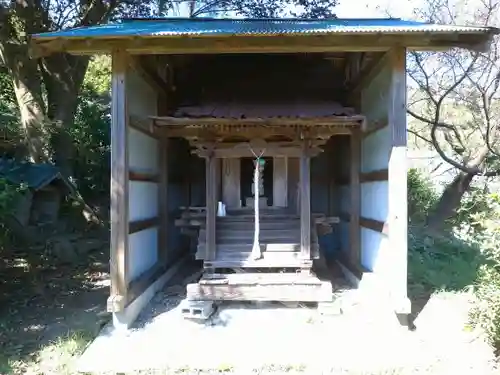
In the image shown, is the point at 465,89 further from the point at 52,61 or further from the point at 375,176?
the point at 52,61

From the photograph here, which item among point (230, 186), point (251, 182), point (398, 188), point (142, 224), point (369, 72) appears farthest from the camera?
point (251, 182)

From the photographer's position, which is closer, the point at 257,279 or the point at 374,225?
the point at 257,279

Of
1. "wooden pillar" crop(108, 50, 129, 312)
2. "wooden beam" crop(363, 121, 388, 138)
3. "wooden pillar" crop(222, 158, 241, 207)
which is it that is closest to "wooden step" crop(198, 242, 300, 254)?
"wooden pillar" crop(222, 158, 241, 207)

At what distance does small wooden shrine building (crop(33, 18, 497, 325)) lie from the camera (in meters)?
5.43

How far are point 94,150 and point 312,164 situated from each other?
584 centimetres

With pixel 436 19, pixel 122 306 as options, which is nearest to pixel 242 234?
pixel 122 306

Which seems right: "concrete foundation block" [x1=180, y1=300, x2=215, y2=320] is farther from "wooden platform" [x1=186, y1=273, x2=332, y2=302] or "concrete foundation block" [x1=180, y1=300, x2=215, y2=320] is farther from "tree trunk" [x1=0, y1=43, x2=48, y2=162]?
"tree trunk" [x1=0, y1=43, x2=48, y2=162]

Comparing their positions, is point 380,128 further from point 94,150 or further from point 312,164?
point 94,150

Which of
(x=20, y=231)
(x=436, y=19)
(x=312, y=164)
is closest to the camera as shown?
(x=20, y=231)

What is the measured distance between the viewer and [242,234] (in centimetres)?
696

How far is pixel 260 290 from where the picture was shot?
6.16m

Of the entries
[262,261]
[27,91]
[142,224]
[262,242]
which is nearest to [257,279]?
[262,261]

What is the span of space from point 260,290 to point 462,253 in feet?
16.0

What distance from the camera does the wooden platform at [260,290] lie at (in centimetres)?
606
